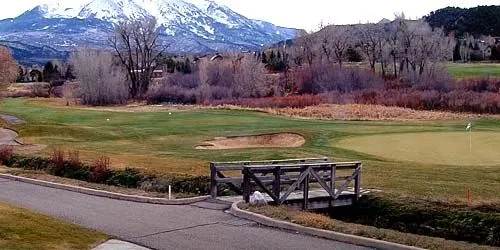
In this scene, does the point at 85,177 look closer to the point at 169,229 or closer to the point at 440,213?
the point at 169,229

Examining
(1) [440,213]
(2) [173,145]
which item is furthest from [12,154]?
(1) [440,213]

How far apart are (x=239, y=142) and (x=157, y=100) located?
65.4 m

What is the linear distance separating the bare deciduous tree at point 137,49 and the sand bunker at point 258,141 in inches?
2951

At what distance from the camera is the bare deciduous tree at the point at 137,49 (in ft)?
387

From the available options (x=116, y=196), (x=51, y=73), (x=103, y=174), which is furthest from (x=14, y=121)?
(x=51, y=73)

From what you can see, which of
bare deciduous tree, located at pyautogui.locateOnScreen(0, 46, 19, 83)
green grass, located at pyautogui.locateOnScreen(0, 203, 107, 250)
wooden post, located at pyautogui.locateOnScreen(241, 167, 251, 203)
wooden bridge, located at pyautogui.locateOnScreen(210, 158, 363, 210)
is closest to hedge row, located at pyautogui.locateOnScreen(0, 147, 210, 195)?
wooden bridge, located at pyautogui.locateOnScreen(210, 158, 363, 210)

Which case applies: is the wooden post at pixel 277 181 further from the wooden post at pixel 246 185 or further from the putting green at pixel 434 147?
the putting green at pixel 434 147

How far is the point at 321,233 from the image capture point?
15117mm

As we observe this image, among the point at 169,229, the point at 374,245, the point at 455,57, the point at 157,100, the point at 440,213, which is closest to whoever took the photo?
the point at 374,245

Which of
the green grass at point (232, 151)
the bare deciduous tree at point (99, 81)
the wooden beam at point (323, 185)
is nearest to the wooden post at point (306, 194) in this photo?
the wooden beam at point (323, 185)

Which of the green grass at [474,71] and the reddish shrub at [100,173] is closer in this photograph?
the reddish shrub at [100,173]

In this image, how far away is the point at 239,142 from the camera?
41875 millimetres

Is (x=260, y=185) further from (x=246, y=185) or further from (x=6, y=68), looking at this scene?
(x=6, y=68)

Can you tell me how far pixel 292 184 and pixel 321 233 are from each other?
4754 mm
